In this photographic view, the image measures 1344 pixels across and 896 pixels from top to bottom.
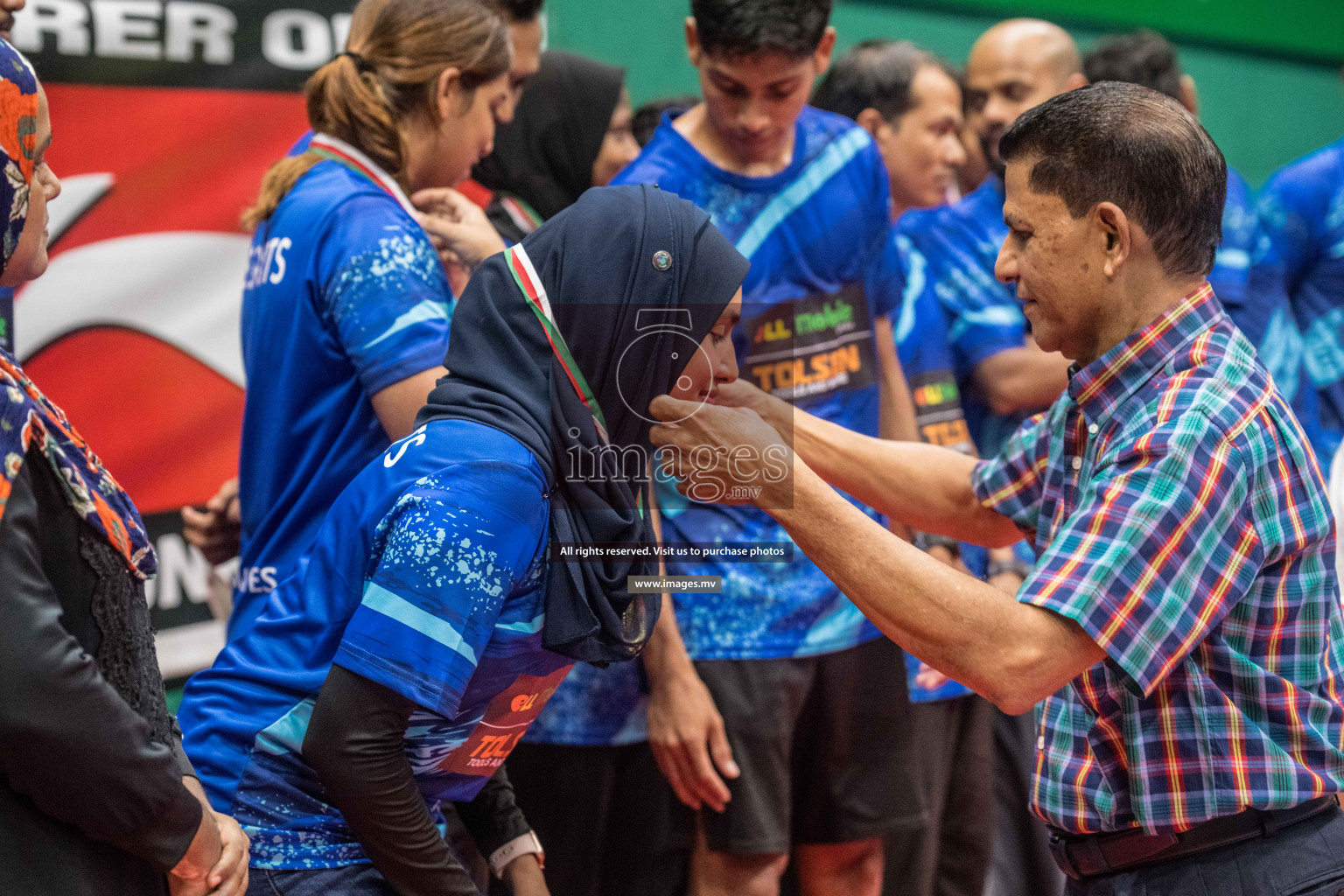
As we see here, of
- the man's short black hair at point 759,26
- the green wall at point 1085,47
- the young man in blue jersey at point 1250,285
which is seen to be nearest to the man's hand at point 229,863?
the man's short black hair at point 759,26

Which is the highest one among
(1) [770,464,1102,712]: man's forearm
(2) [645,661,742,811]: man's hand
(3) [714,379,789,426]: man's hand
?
(3) [714,379,789,426]: man's hand

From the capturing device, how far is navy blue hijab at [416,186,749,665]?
53.2 inches

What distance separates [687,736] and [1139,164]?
3.85 feet

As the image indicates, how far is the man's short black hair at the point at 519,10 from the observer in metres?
2.53

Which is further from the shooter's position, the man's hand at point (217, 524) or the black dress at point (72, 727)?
the man's hand at point (217, 524)

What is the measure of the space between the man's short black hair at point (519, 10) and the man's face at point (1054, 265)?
1.36 metres

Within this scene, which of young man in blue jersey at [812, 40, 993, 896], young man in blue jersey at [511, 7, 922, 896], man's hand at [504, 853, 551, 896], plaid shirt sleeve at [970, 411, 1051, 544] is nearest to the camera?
man's hand at [504, 853, 551, 896]

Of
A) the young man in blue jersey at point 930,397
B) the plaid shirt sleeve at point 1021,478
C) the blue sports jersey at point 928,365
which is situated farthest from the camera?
the blue sports jersey at point 928,365

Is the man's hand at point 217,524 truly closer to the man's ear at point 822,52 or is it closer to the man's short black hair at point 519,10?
the man's short black hair at point 519,10

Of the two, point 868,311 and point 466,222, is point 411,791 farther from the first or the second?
point 868,311

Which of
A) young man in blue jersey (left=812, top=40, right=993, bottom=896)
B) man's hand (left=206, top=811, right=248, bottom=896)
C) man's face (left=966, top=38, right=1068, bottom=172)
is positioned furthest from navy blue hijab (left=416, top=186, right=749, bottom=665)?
man's face (left=966, top=38, right=1068, bottom=172)

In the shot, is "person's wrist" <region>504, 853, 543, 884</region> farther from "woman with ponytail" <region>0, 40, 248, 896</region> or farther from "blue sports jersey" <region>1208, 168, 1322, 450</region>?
"blue sports jersey" <region>1208, 168, 1322, 450</region>

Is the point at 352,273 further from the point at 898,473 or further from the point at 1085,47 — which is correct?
the point at 1085,47

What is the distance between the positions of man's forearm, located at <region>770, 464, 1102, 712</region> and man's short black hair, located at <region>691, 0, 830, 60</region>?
1.04 metres
